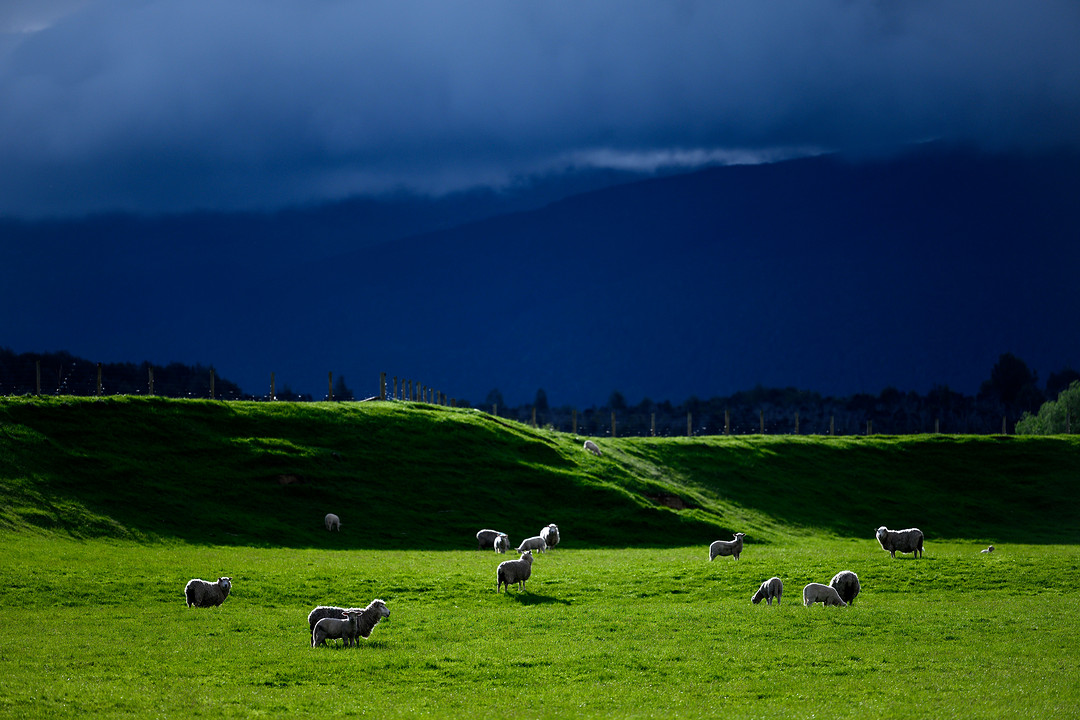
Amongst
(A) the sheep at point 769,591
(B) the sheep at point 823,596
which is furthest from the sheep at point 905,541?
(B) the sheep at point 823,596

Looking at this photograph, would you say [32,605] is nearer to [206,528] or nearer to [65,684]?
[65,684]

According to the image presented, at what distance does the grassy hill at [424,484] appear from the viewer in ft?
171

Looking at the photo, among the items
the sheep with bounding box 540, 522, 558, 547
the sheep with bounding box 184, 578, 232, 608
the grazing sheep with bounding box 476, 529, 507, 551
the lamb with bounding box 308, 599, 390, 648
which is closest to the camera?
the lamb with bounding box 308, 599, 390, 648

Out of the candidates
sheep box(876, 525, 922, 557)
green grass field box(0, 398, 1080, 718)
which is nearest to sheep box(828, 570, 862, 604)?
green grass field box(0, 398, 1080, 718)

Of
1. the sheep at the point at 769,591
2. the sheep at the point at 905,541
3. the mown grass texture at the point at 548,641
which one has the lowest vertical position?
the mown grass texture at the point at 548,641

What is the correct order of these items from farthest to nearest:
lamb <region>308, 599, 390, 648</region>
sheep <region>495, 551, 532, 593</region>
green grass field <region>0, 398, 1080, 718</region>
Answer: sheep <region>495, 551, 532, 593</region> < lamb <region>308, 599, 390, 648</region> < green grass field <region>0, 398, 1080, 718</region>

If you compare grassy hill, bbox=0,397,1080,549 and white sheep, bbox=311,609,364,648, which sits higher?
grassy hill, bbox=0,397,1080,549

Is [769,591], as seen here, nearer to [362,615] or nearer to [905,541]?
[362,615]

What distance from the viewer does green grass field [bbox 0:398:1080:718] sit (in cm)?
2038

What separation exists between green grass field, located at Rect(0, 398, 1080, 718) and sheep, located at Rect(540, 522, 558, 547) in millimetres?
1007

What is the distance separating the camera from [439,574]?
123 ft

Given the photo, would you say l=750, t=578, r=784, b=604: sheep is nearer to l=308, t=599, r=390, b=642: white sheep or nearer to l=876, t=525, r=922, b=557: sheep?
l=308, t=599, r=390, b=642: white sheep

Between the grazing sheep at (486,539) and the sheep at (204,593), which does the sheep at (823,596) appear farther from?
the grazing sheep at (486,539)

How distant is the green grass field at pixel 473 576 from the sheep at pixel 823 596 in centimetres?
86
